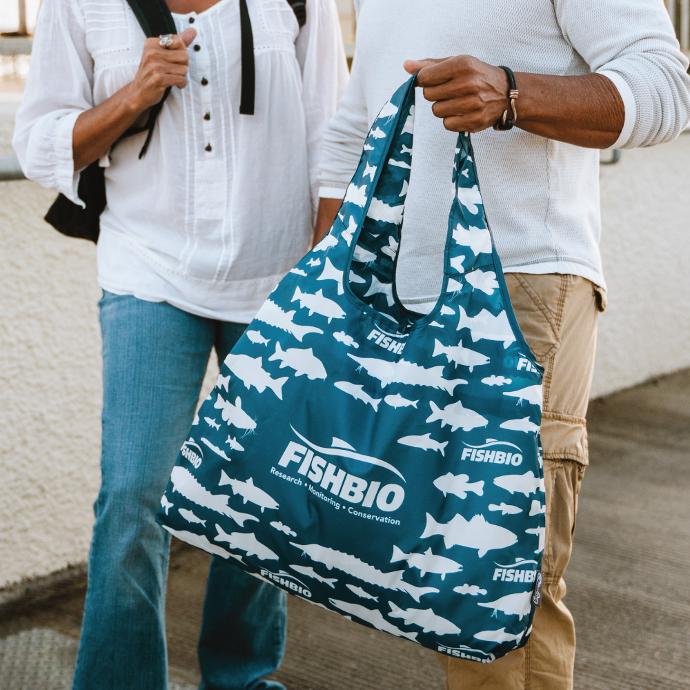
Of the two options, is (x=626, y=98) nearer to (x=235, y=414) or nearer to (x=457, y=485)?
(x=457, y=485)

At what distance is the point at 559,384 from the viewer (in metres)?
1.86

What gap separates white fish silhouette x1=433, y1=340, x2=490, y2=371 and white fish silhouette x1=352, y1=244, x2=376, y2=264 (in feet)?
0.81

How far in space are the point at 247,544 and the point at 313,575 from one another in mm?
120

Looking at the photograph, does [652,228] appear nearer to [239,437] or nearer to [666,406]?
[666,406]

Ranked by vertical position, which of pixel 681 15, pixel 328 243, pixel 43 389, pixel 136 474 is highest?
pixel 328 243

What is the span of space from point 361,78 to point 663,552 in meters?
2.45

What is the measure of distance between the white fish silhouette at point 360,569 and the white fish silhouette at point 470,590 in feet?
0.10

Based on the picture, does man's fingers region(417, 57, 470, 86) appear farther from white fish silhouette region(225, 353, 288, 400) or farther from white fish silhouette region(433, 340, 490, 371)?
white fish silhouette region(225, 353, 288, 400)

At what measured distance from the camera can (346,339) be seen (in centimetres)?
168

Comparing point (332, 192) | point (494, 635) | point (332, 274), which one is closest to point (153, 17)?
point (332, 192)

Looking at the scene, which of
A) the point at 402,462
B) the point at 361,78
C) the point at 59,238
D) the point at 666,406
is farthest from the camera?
the point at 666,406

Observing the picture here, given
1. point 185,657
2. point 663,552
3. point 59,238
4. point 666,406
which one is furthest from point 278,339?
point 666,406

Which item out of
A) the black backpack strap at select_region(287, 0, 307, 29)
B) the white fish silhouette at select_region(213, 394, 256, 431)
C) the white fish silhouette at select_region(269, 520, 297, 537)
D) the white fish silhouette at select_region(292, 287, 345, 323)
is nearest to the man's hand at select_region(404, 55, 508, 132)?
the white fish silhouette at select_region(292, 287, 345, 323)

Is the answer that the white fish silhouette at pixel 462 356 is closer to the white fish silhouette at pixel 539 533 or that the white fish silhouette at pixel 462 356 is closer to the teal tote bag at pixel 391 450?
the teal tote bag at pixel 391 450
